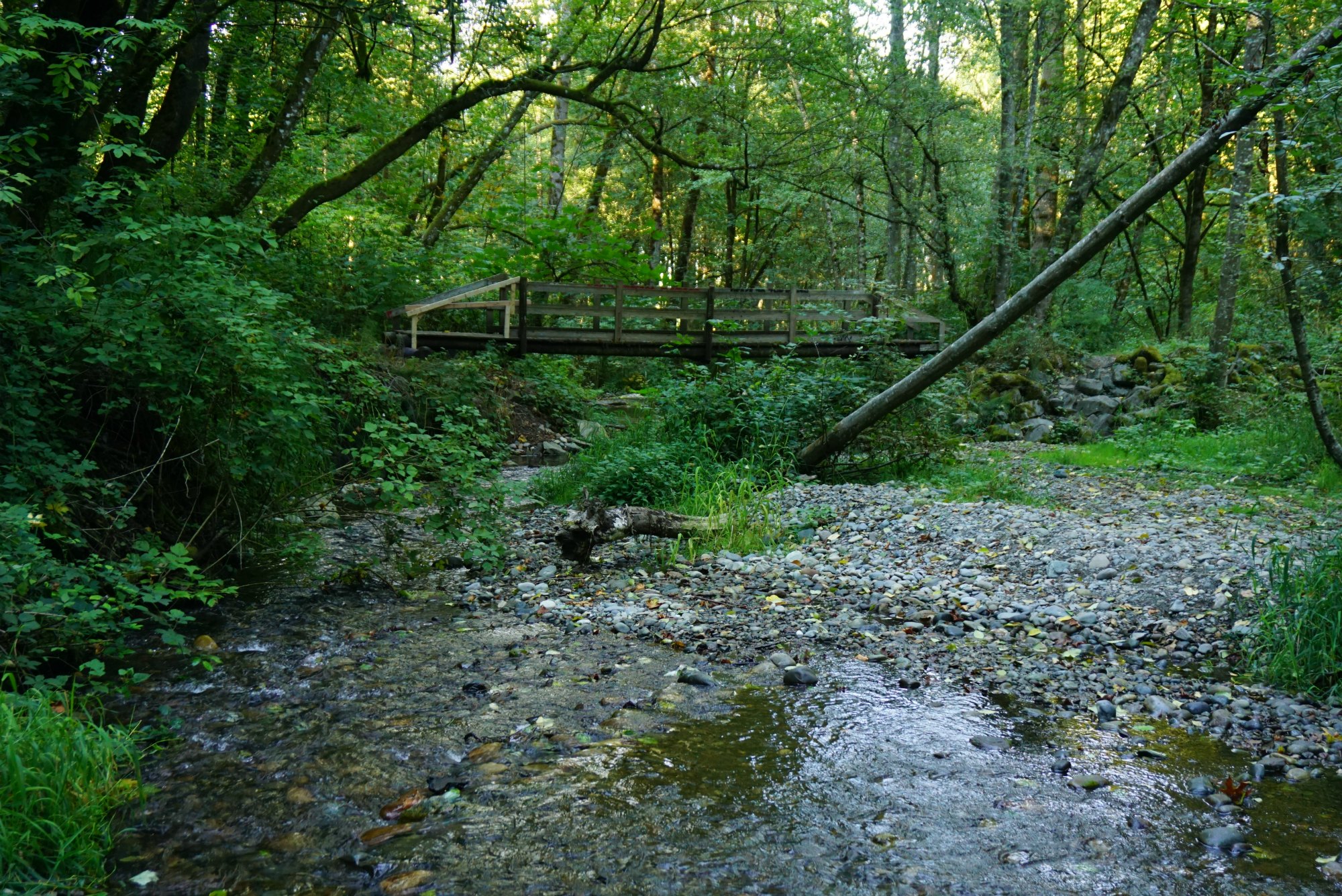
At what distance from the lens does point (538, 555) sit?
710 cm

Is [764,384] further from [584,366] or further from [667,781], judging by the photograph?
[584,366]

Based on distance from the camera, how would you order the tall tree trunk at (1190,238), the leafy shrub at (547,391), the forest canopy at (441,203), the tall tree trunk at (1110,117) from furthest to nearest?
1. the tall tree trunk at (1190,238)
2. the leafy shrub at (547,391)
3. the tall tree trunk at (1110,117)
4. the forest canopy at (441,203)

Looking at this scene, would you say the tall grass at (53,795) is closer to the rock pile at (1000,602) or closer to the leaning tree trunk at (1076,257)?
the rock pile at (1000,602)

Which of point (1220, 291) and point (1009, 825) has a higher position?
point (1220, 291)

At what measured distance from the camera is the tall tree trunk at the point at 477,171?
50.6 ft

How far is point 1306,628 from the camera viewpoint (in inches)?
177

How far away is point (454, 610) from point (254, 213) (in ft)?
18.7

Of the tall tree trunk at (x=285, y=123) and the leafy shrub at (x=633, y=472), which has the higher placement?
the tall tree trunk at (x=285, y=123)

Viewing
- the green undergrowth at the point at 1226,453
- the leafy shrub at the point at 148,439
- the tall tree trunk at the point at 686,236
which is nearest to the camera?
Answer: the leafy shrub at the point at 148,439

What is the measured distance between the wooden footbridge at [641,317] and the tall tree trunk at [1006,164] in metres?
2.58

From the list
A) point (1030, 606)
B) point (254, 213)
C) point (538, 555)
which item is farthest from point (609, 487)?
point (254, 213)

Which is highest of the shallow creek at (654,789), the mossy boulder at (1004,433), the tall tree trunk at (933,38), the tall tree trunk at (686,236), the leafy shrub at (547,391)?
the tall tree trunk at (933,38)

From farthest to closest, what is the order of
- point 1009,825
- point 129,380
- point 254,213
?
point 254,213 < point 129,380 < point 1009,825

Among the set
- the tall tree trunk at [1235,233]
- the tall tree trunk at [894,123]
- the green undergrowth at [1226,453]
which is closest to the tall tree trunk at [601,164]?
the tall tree trunk at [894,123]
